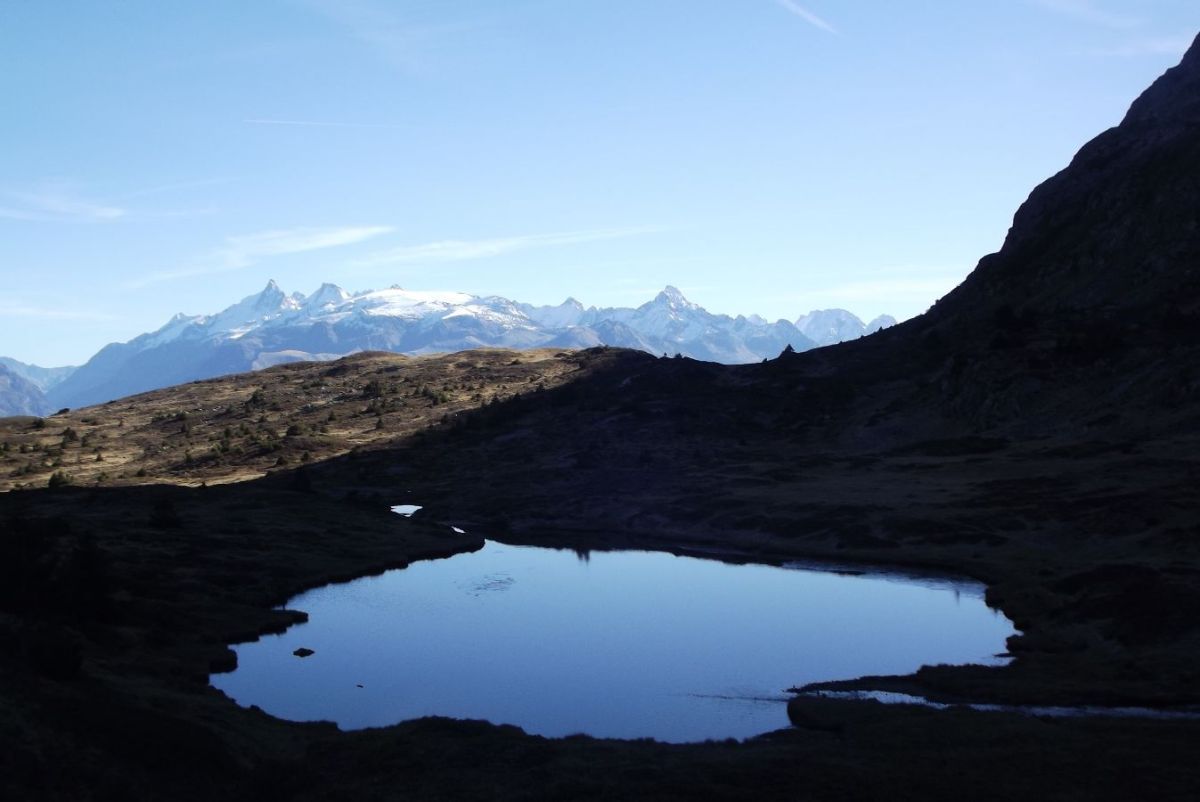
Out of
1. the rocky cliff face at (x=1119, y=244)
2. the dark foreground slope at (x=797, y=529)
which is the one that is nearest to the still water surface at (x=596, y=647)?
the dark foreground slope at (x=797, y=529)

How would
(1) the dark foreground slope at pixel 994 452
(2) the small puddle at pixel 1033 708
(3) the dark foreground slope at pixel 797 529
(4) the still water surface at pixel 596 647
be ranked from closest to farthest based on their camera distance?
(3) the dark foreground slope at pixel 797 529
(2) the small puddle at pixel 1033 708
(4) the still water surface at pixel 596 647
(1) the dark foreground slope at pixel 994 452

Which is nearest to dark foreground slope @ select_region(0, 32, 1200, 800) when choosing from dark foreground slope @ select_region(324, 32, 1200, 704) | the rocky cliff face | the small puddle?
dark foreground slope @ select_region(324, 32, 1200, 704)

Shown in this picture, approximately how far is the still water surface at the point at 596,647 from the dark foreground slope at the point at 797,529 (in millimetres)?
4058

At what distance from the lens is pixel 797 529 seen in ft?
342

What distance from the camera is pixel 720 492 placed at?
12356 cm

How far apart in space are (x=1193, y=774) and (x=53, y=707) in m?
41.9

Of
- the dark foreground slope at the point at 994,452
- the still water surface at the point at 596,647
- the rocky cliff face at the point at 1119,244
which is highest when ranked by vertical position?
the rocky cliff face at the point at 1119,244

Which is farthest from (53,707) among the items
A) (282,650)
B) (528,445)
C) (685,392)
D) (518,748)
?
(685,392)

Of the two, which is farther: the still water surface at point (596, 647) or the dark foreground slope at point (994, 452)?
the dark foreground slope at point (994, 452)

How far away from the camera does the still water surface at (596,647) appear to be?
53.3m

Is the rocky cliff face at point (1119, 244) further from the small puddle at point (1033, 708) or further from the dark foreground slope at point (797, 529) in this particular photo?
the small puddle at point (1033, 708)

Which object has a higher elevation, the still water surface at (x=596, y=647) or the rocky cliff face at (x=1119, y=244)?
the rocky cliff face at (x=1119, y=244)

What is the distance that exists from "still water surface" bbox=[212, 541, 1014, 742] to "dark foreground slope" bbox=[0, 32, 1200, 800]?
13.3 feet

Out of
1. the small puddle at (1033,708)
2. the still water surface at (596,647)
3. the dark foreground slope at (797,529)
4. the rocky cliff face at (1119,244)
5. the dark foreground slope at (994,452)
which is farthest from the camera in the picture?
the rocky cliff face at (1119,244)
